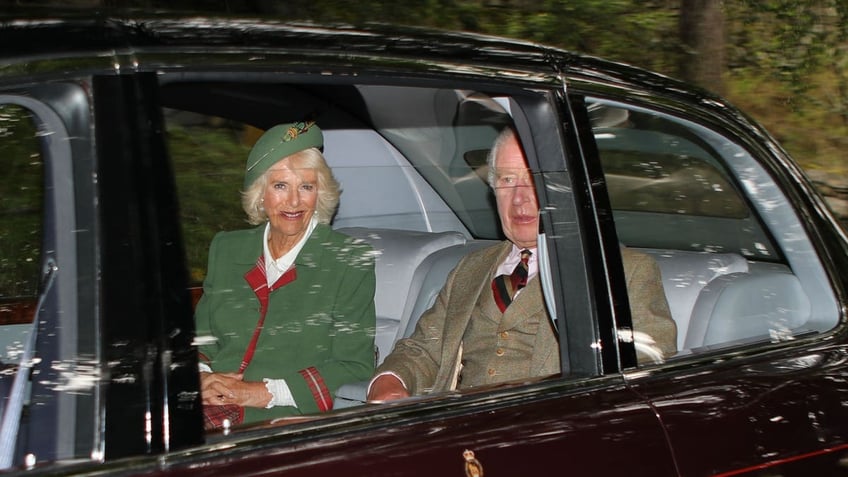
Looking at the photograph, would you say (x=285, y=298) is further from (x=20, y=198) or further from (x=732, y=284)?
(x=732, y=284)

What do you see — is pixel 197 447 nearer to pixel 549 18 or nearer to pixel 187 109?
pixel 187 109

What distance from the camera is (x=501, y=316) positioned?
9.18 ft

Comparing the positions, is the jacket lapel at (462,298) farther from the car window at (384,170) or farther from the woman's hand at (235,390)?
the woman's hand at (235,390)

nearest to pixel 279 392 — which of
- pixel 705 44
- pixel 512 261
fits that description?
pixel 512 261

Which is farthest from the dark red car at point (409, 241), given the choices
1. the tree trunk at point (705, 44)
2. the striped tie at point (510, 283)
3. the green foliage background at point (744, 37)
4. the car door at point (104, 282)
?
the green foliage background at point (744, 37)

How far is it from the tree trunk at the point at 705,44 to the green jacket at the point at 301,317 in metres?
5.29

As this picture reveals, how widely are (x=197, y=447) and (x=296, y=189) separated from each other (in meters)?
1.21

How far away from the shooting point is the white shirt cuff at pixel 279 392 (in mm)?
2197

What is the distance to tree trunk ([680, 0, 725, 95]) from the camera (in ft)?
24.2

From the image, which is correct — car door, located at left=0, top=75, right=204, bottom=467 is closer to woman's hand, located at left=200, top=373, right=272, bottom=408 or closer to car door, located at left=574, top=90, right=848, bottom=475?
woman's hand, located at left=200, top=373, right=272, bottom=408

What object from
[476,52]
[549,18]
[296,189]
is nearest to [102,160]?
[476,52]

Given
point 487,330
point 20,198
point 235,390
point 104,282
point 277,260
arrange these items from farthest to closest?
point 487,330 → point 277,260 → point 235,390 → point 20,198 → point 104,282

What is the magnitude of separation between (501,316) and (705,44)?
5.22 m

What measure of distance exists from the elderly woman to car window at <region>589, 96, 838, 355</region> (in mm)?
646
